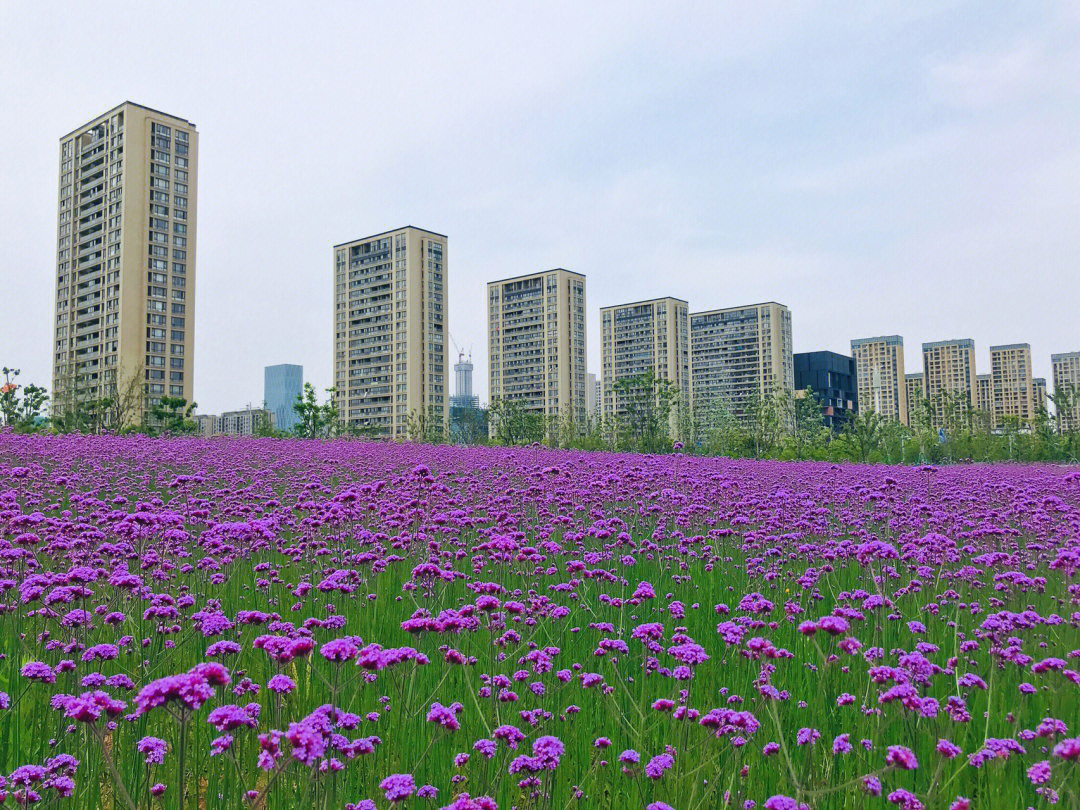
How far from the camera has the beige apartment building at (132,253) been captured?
293 feet

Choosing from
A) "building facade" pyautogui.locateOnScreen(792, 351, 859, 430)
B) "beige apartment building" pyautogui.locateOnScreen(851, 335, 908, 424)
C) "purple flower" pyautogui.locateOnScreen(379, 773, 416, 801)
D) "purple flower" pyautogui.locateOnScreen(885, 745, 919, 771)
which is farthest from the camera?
"beige apartment building" pyautogui.locateOnScreen(851, 335, 908, 424)

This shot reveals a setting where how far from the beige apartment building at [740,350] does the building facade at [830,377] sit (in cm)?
222

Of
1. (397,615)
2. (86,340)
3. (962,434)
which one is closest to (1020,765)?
(397,615)

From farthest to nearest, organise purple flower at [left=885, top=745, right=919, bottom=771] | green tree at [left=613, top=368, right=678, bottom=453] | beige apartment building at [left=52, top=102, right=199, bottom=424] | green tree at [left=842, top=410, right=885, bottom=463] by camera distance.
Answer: beige apartment building at [left=52, top=102, right=199, bottom=424]
green tree at [left=613, top=368, right=678, bottom=453]
green tree at [left=842, top=410, right=885, bottom=463]
purple flower at [left=885, top=745, right=919, bottom=771]

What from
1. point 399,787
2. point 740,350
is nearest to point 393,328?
point 740,350

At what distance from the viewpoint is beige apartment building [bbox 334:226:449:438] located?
392 feet

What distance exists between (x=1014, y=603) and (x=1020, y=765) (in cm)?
325

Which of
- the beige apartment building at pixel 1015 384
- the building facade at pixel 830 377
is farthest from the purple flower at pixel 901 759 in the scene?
the beige apartment building at pixel 1015 384

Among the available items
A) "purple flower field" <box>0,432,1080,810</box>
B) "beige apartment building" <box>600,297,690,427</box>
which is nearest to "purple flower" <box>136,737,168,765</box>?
"purple flower field" <box>0,432,1080,810</box>

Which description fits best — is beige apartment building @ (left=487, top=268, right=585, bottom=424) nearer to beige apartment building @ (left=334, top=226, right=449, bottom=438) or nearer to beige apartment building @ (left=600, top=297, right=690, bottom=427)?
beige apartment building @ (left=600, top=297, right=690, bottom=427)

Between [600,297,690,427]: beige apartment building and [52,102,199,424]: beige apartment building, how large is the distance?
83684mm

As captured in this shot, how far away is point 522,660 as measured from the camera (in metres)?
3.65

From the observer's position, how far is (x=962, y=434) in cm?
4019

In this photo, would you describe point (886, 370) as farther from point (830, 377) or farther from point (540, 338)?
point (540, 338)
